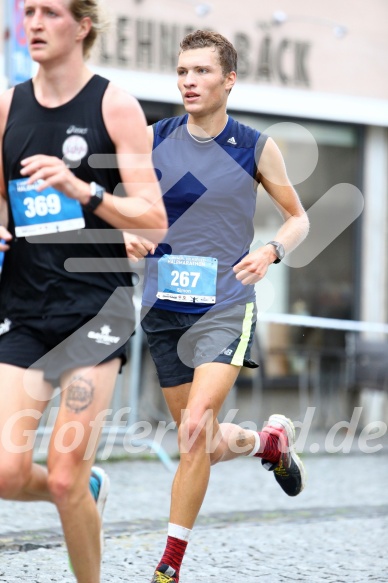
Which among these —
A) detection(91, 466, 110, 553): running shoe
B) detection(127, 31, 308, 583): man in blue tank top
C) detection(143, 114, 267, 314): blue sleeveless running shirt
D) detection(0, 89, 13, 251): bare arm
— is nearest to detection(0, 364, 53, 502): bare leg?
detection(0, 89, 13, 251): bare arm

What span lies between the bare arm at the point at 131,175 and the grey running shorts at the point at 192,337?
3.36 feet

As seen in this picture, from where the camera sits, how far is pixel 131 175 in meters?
4.23

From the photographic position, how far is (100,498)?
4895 millimetres

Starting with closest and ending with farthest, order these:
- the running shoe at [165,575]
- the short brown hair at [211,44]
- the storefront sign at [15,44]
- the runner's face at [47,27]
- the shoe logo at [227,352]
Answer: the runner's face at [47,27], the running shoe at [165,575], the shoe logo at [227,352], the short brown hair at [211,44], the storefront sign at [15,44]

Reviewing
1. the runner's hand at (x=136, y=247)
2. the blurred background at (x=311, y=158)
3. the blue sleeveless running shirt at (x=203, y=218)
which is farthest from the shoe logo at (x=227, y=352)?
the blurred background at (x=311, y=158)

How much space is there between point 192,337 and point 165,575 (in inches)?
39.5

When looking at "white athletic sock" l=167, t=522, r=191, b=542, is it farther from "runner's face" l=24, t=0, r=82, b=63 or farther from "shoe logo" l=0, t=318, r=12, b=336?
"runner's face" l=24, t=0, r=82, b=63

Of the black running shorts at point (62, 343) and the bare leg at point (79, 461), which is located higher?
the black running shorts at point (62, 343)

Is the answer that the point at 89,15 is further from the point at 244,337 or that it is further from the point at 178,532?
the point at 178,532

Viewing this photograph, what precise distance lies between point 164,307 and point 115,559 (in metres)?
1.30

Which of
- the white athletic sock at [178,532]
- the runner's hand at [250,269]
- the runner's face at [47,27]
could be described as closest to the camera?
the runner's face at [47,27]

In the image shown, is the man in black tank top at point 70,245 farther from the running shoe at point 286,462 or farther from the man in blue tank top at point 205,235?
the running shoe at point 286,462

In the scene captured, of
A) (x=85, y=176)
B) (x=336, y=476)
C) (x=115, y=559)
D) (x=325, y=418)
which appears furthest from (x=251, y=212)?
(x=325, y=418)

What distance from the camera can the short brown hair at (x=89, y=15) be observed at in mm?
4227
